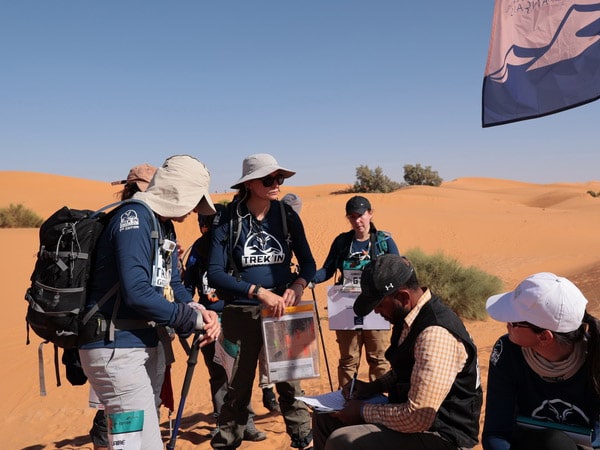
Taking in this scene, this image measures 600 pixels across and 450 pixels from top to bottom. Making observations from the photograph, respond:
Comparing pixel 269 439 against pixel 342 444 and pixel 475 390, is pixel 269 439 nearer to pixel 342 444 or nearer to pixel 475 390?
pixel 342 444

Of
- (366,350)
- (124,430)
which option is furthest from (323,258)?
(124,430)

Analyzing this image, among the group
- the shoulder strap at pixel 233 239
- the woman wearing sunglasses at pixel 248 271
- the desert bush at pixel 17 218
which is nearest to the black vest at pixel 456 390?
the woman wearing sunglasses at pixel 248 271

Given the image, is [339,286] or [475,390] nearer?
[475,390]

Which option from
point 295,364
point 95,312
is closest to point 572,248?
point 295,364

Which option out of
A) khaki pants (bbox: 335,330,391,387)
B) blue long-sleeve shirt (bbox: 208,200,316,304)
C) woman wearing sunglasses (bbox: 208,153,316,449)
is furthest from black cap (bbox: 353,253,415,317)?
khaki pants (bbox: 335,330,391,387)

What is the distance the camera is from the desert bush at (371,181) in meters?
35.4

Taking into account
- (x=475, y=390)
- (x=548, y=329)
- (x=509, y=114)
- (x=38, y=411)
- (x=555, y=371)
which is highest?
(x=509, y=114)

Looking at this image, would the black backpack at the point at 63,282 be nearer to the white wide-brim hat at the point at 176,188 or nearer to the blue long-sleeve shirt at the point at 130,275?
the blue long-sleeve shirt at the point at 130,275

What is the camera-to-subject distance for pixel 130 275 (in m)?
2.66

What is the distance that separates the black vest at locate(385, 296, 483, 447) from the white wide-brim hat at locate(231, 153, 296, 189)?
157cm

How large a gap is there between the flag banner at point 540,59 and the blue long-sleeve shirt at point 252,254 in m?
2.06

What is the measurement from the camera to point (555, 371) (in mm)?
2334

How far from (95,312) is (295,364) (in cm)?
151

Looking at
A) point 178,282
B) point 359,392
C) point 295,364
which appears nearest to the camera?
point 359,392
